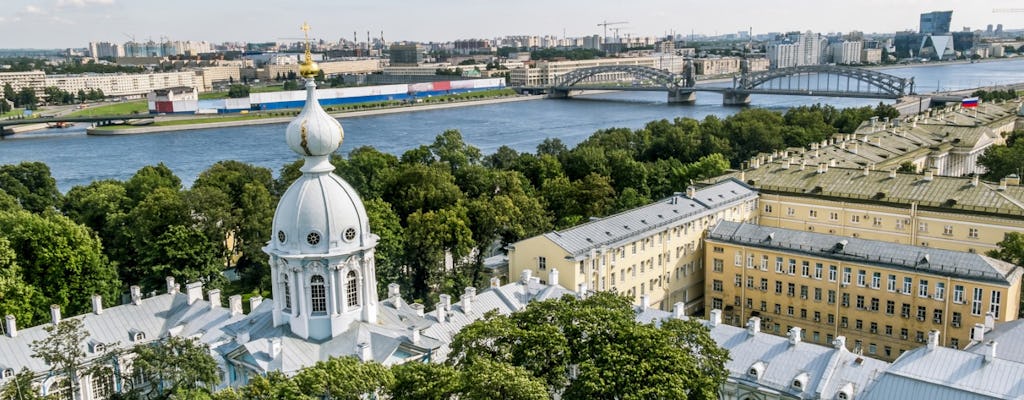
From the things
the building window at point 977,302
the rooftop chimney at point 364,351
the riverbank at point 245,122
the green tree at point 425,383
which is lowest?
the riverbank at point 245,122

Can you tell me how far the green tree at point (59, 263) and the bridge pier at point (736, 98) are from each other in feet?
476

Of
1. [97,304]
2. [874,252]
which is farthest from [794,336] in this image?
[97,304]

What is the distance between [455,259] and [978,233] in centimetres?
2577

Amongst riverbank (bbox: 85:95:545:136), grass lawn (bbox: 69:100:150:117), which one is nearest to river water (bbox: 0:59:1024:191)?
riverbank (bbox: 85:95:545:136)

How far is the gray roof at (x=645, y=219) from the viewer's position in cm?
3894

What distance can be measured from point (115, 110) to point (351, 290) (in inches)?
6153

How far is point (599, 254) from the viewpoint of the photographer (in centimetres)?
3869

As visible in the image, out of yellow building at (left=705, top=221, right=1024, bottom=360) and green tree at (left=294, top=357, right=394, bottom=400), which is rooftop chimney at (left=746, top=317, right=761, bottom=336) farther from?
green tree at (left=294, top=357, right=394, bottom=400)

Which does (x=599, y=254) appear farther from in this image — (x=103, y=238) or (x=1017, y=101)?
(x=1017, y=101)

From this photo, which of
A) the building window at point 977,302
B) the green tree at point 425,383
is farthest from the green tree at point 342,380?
the building window at point 977,302

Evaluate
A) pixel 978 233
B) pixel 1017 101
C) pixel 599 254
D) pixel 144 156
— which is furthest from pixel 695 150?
pixel 144 156

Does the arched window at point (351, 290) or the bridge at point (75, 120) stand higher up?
the arched window at point (351, 290)

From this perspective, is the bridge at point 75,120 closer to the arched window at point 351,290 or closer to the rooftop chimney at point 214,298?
the rooftop chimney at point 214,298

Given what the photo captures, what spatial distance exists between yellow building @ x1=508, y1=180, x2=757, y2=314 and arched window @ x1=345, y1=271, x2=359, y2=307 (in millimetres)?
13872
